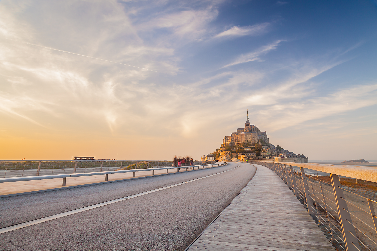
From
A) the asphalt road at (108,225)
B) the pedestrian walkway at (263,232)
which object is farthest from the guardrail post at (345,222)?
the asphalt road at (108,225)

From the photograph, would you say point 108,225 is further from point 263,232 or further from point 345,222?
point 345,222

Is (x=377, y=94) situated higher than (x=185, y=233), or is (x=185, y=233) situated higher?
(x=377, y=94)

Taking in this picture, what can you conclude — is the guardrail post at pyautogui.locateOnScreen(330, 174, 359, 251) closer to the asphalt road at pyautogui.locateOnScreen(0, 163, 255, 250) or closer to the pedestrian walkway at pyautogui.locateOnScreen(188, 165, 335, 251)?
the pedestrian walkway at pyautogui.locateOnScreen(188, 165, 335, 251)

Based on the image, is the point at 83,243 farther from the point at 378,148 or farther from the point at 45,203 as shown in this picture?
the point at 45,203

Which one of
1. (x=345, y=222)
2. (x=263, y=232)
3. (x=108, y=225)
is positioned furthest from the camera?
(x=108, y=225)

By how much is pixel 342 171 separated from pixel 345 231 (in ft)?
27.2

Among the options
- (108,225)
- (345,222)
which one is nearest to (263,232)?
(345,222)

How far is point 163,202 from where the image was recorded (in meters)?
7.89

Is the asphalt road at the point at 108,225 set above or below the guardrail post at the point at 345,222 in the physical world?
below

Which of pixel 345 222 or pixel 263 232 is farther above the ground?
pixel 345 222

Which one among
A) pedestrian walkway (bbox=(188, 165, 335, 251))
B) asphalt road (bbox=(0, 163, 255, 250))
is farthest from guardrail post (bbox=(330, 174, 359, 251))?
asphalt road (bbox=(0, 163, 255, 250))

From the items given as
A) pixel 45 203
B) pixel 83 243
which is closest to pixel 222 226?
pixel 83 243

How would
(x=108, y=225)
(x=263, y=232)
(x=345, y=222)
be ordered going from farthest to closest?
(x=108, y=225)
(x=263, y=232)
(x=345, y=222)

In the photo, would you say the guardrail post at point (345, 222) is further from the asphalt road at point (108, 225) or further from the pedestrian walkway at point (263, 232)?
the asphalt road at point (108, 225)
